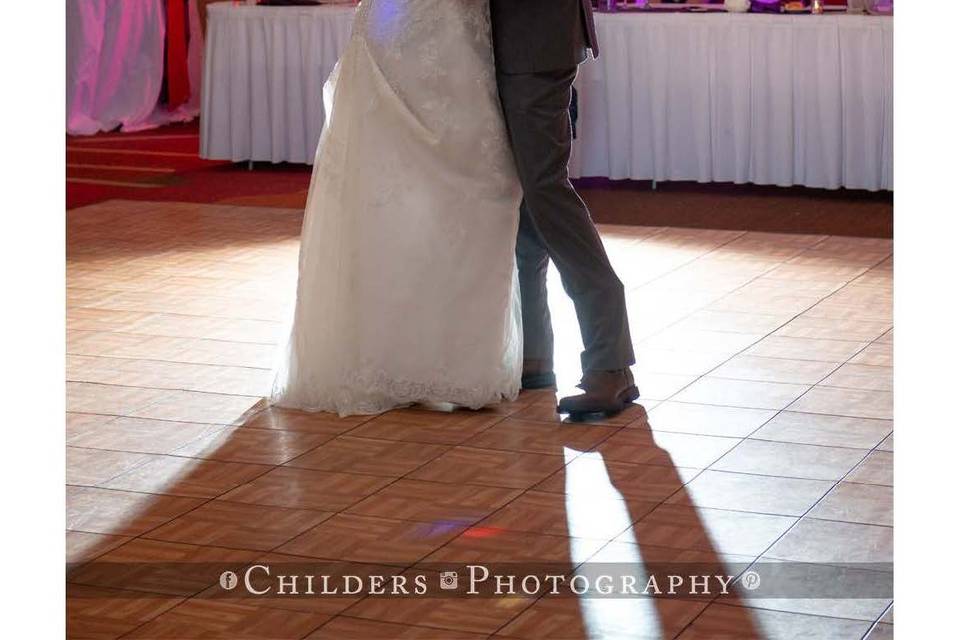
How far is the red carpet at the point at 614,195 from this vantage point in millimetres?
6445

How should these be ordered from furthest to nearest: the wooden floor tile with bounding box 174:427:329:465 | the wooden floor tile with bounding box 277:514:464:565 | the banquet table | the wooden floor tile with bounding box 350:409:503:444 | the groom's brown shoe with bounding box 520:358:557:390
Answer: the banquet table < the groom's brown shoe with bounding box 520:358:557:390 < the wooden floor tile with bounding box 350:409:503:444 < the wooden floor tile with bounding box 174:427:329:465 < the wooden floor tile with bounding box 277:514:464:565

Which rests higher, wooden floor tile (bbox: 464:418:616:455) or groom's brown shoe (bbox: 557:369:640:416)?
groom's brown shoe (bbox: 557:369:640:416)

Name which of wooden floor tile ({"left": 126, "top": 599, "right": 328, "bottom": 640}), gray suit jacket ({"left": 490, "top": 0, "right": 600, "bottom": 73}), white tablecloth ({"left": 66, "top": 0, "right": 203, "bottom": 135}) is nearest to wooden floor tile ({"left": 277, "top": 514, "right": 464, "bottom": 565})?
wooden floor tile ({"left": 126, "top": 599, "right": 328, "bottom": 640})

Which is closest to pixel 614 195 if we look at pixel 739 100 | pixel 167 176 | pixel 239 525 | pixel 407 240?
pixel 739 100

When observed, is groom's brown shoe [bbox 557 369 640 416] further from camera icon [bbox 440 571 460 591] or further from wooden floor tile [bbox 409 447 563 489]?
camera icon [bbox 440 571 460 591]

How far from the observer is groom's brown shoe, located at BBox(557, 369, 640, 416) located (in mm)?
3455

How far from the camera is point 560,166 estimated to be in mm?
3449

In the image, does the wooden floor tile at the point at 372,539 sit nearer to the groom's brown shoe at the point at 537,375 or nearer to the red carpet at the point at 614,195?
the groom's brown shoe at the point at 537,375

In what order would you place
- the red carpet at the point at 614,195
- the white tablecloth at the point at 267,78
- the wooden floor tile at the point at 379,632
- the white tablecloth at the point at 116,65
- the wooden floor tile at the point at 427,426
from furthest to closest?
1. the white tablecloth at the point at 116,65
2. the white tablecloth at the point at 267,78
3. the red carpet at the point at 614,195
4. the wooden floor tile at the point at 427,426
5. the wooden floor tile at the point at 379,632

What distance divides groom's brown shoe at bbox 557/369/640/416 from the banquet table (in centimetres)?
358

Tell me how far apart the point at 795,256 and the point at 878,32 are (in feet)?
5.81

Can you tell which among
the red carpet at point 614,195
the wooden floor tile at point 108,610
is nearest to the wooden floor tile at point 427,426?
the wooden floor tile at point 108,610

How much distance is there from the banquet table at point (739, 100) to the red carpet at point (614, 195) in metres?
0.14
